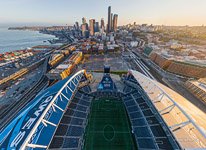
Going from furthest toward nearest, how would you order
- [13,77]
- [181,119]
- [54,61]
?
[54,61] → [13,77] → [181,119]

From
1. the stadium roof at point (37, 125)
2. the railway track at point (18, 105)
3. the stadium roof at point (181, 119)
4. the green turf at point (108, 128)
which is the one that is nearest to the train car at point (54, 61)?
the railway track at point (18, 105)

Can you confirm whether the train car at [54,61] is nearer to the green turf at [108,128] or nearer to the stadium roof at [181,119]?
the green turf at [108,128]

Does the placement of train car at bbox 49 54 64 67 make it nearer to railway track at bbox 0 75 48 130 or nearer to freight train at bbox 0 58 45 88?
freight train at bbox 0 58 45 88

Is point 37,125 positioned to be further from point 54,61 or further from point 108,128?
point 54,61

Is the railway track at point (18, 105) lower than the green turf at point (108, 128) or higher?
lower

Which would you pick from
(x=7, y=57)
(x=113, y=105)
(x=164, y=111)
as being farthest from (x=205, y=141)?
(x=7, y=57)

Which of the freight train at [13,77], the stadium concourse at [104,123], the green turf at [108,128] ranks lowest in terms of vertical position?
the freight train at [13,77]

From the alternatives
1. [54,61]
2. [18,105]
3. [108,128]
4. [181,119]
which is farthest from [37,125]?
[54,61]
